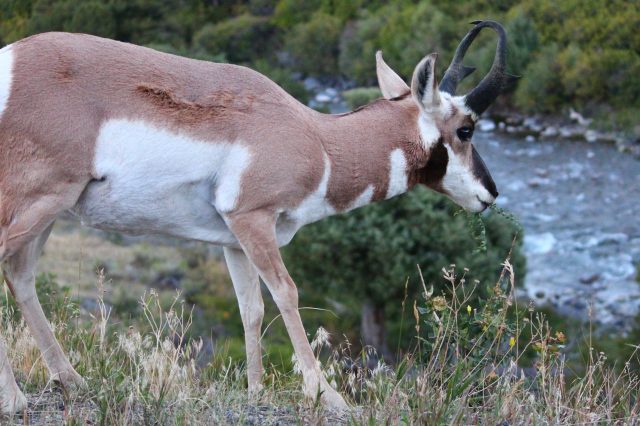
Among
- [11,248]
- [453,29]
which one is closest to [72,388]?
[11,248]

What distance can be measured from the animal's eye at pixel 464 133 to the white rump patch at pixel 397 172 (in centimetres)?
41

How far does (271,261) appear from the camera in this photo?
6.15 m

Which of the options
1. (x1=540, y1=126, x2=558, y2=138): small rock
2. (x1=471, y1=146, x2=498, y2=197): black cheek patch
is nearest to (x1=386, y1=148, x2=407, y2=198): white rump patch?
(x1=471, y1=146, x2=498, y2=197): black cheek patch

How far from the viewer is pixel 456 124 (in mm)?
6805

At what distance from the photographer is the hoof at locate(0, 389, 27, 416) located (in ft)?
18.3

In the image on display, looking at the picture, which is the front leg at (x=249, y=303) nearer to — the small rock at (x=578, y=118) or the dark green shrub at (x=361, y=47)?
the small rock at (x=578, y=118)

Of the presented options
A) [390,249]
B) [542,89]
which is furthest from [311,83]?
[390,249]

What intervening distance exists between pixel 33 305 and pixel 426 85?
275 cm

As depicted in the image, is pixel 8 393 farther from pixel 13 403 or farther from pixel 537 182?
pixel 537 182

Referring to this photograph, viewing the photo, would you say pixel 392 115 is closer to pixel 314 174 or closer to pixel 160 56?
pixel 314 174

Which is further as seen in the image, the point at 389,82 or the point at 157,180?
the point at 389,82

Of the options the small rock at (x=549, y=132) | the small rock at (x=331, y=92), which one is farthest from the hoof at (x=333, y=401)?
the small rock at (x=331, y=92)

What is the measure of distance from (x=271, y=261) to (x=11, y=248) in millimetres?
1464

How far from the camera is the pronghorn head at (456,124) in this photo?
670cm
